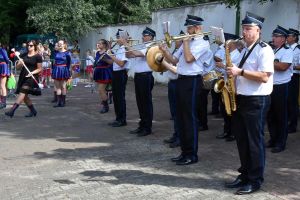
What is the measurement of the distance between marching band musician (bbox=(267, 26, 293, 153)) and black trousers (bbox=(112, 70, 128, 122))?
10.8 feet

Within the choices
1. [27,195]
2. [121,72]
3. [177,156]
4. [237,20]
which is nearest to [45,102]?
[121,72]

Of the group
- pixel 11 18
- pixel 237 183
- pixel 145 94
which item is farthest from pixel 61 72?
pixel 11 18

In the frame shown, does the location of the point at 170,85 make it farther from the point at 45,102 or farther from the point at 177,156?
the point at 45,102

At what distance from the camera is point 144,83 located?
8.63 metres

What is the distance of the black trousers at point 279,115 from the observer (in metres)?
7.32

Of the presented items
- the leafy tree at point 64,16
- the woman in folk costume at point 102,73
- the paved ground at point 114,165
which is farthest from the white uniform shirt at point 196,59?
the leafy tree at point 64,16

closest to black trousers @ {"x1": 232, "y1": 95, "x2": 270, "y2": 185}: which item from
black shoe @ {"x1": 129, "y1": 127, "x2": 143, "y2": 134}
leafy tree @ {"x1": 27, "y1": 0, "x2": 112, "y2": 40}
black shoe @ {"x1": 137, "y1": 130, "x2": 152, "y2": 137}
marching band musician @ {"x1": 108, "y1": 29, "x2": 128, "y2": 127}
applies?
black shoe @ {"x1": 137, "y1": 130, "x2": 152, "y2": 137}

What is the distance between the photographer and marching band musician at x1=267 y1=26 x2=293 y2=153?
7.25m

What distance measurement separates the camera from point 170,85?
309 inches

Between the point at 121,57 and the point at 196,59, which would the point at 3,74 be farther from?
the point at 196,59

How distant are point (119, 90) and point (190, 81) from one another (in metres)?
3.42

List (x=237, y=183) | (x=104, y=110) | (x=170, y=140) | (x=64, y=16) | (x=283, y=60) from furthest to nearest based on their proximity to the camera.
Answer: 1. (x=64, y=16)
2. (x=104, y=110)
3. (x=170, y=140)
4. (x=283, y=60)
5. (x=237, y=183)

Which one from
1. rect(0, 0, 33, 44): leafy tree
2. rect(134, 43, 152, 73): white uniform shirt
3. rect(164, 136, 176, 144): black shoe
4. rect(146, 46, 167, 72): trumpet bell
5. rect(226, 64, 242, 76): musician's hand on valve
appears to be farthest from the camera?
rect(0, 0, 33, 44): leafy tree

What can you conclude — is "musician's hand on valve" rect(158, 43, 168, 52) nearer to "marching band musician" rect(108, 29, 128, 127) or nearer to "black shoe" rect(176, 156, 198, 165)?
"black shoe" rect(176, 156, 198, 165)
